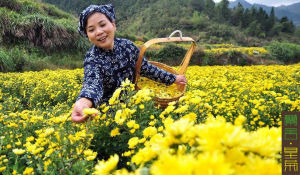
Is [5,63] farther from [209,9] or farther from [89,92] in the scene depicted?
[209,9]

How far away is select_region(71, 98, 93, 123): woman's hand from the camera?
1.45 m

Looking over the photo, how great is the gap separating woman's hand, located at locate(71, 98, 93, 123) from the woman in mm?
56

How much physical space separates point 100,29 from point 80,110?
38.7 inches

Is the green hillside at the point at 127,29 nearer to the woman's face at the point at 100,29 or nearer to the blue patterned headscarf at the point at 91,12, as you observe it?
the blue patterned headscarf at the point at 91,12

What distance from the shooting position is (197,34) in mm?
34438

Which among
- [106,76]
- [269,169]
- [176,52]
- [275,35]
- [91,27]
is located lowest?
[275,35]

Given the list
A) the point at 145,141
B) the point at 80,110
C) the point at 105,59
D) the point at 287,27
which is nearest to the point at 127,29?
the point at 287,27

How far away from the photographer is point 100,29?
2121 mm

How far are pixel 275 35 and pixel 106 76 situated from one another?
52.1 metres

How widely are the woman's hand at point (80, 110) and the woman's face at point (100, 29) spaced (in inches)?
30.3

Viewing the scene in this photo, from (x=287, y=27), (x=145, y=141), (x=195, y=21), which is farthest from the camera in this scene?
(x=287, y=27)

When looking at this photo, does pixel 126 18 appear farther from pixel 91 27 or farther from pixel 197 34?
pixel 91 27

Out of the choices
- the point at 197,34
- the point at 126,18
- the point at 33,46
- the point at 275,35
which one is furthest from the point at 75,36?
the point at 275,35

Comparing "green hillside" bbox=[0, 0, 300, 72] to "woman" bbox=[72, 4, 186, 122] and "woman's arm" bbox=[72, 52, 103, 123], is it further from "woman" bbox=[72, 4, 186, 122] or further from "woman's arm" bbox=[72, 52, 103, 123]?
"woman's arm" bbox=[72, 52, 103, 123]
